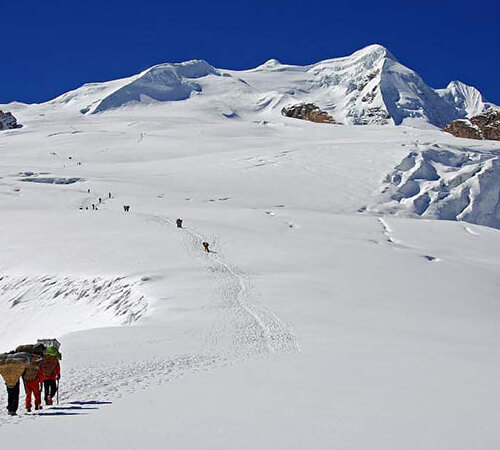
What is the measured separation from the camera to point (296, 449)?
8.09m

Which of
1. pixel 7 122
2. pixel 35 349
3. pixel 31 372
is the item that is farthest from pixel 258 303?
pixel 7 122

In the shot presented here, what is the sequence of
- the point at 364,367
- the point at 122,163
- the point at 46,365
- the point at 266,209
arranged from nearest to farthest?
the point at 46,365, the point at 364,367, the point at 266,209, the point at 122,163

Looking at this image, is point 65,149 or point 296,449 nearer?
point 296,449

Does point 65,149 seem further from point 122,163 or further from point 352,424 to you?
point 352,424

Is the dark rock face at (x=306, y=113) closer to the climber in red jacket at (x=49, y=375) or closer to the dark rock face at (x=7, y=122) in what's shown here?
the dark rock face at (x=7, y=122)

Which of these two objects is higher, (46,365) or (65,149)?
(65,149)

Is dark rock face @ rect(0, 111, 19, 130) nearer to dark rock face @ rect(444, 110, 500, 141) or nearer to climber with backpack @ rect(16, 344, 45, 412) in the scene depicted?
dark rock face @ rect(444, 110, 500, 141)

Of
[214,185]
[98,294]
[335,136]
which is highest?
[335,136]

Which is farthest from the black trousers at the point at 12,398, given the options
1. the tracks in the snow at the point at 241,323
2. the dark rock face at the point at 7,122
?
the dark rock face at the point at 7,122

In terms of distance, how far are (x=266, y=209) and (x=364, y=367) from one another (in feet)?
132

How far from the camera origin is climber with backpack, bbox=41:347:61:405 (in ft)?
35.5

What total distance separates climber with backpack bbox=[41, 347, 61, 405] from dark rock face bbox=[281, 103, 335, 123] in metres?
179

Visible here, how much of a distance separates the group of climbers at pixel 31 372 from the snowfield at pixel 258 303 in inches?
14.2

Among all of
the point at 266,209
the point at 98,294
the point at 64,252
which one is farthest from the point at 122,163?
the point at 98,294
